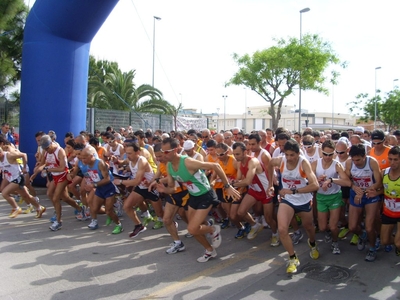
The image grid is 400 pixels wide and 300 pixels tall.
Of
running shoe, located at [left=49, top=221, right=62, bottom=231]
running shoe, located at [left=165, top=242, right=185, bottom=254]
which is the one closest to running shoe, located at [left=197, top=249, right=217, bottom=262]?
running shoe, located at [left=165, top=242, right=185, bottom=254]

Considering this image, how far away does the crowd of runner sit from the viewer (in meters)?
5.34

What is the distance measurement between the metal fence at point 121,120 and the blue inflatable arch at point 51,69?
4.14 metres

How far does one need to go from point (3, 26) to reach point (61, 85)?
1098 centimetres

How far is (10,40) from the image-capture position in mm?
20609

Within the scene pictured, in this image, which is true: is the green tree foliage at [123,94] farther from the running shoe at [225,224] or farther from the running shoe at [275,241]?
the running shoe at [275,241]

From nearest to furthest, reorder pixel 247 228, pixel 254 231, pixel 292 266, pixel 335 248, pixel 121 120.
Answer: pixel 292 266
pixel 335 248
pixel 254 231
pixel 247 228
pixel 121 120

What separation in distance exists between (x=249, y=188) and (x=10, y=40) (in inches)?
741

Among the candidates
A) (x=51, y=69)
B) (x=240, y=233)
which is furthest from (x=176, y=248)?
(x=51, y=69)

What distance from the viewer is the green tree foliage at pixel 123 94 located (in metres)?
22.7

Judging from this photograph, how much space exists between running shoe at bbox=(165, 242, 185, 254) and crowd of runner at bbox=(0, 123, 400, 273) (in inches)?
0.6

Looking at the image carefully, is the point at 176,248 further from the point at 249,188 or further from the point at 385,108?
the point at 385,108

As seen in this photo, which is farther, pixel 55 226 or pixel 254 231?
pixel 55 226

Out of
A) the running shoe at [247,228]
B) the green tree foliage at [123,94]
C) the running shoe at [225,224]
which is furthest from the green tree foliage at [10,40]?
the running shoe at [247,228]

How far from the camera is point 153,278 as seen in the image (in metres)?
4.91
